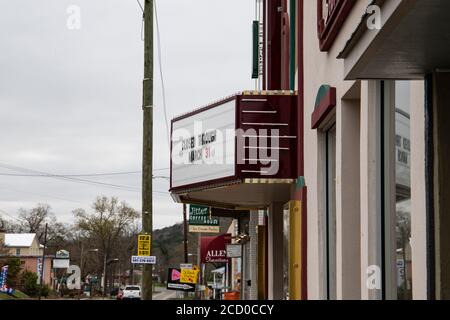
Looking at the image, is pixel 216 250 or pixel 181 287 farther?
pixel 216 250

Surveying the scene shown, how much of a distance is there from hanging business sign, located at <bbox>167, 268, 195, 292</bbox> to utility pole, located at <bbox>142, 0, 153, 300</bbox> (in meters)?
7.97

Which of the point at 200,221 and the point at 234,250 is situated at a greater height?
the point at 200,221

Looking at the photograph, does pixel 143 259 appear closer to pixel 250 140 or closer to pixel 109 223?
pixel 250 140

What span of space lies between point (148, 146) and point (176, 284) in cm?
925

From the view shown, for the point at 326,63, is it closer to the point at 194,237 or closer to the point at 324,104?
the point at 324,104

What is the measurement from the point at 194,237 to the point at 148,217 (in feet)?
236

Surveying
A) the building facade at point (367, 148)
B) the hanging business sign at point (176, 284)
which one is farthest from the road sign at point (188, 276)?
the building facade at point (367, 148)

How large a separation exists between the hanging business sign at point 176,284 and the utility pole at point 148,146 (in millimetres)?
7972

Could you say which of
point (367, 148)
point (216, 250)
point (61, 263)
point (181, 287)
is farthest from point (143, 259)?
point (61, 263)

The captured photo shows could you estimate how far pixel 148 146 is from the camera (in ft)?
52.3

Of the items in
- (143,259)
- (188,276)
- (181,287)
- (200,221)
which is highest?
(200,221)

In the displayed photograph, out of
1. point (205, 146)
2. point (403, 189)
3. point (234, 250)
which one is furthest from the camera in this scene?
point (234, 250)

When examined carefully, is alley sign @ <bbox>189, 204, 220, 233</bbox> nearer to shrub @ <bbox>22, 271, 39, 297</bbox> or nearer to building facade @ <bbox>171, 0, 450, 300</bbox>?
building facade @ <bbox>171, 0, 450, 300</bbox>
